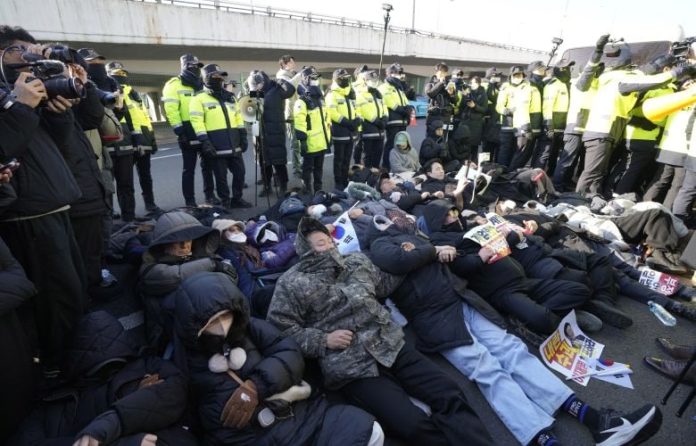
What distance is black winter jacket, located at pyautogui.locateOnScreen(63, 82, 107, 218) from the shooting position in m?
2.64

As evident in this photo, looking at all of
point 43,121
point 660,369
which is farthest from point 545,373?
point 43,121

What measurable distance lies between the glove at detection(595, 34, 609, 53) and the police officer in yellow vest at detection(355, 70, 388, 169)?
3673 mm

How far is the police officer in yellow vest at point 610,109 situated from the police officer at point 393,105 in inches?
140

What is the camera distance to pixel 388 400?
2.19 m

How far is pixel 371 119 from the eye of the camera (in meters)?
7.45

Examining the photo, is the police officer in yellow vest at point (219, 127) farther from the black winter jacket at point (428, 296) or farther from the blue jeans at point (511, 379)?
the blue jeans at point (511, 379)

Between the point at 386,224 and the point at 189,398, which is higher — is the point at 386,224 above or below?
above

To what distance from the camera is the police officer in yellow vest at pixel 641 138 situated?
5.34 metres

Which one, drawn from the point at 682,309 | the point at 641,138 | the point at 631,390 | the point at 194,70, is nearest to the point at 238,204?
the point at 194,70

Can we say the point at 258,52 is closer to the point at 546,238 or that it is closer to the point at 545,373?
the point at 546,238

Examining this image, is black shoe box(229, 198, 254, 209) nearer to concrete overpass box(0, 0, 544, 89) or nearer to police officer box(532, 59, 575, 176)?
police officer box(532, 59, 575, 176)

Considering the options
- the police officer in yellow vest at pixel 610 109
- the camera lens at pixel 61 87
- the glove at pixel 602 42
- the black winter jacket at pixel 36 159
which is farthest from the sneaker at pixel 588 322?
the glove at pixel 602 42

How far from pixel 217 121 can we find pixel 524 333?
15.3 feet

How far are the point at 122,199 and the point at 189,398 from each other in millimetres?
3824
